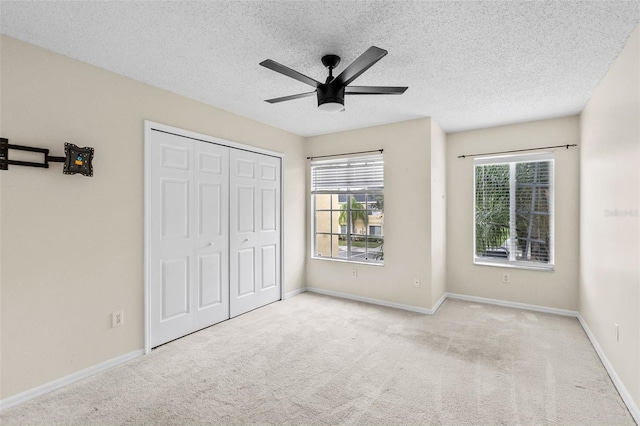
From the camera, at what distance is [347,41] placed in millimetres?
2199

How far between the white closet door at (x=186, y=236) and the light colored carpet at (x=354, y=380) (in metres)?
0.27

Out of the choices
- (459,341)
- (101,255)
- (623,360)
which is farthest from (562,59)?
(101,255)

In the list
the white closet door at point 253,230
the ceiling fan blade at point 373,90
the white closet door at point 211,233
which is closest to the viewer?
the ceiling fan blade at point 373,90

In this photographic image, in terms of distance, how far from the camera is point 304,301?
461 cm

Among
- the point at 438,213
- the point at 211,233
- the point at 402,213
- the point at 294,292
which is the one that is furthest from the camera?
the point at 294,292

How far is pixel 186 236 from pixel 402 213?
2.74m

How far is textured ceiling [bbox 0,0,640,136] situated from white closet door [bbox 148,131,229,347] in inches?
27.0

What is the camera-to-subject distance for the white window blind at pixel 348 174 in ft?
15.0

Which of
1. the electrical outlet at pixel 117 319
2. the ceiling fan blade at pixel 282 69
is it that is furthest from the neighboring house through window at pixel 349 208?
the electrical outlet at pixel 117 319

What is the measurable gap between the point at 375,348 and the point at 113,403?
2.18 meters

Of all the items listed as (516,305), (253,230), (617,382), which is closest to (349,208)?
(253,230)

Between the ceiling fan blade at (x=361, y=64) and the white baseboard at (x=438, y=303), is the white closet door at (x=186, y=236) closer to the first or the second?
the ceiling fan blade at (x=361, y=64)

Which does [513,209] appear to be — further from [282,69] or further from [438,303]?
[282,69]

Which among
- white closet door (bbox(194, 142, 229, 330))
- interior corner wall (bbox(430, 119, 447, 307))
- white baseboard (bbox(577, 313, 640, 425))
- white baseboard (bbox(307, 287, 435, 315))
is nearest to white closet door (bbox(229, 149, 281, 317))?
white closet door (bbox(194, 142, 229, 330))
